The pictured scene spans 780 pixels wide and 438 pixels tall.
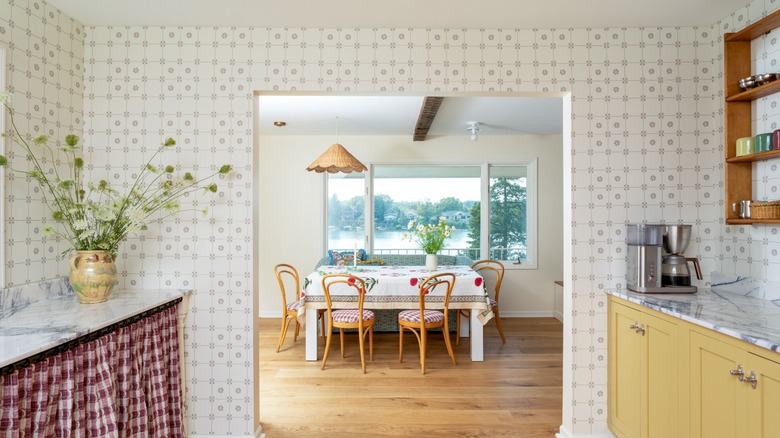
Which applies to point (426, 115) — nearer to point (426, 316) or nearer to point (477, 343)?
point (426, 316)

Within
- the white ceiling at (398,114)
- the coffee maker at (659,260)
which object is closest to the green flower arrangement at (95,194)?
the white ceiling at (398,114)

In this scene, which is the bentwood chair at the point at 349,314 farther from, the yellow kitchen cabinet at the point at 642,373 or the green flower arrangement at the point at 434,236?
the yellow kitchen cabinet at the point at 642,373

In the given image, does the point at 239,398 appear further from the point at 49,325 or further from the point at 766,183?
the point at 766,183

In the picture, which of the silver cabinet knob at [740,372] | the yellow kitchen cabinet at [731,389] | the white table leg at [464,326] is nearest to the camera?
the yellow kitchen cabinet at [731,389]

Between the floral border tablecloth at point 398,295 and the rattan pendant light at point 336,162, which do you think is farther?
the rattan pendant light at point 336,162

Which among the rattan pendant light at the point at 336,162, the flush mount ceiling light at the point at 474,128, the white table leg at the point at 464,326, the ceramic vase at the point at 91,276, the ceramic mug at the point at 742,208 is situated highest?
the flush mount ceiling light at the point at 474,128

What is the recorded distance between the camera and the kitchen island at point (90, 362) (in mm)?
1394

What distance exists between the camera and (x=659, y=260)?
7.23 feet

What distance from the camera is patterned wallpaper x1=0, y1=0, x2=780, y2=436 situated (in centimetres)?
238

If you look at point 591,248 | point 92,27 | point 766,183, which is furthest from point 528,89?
point 92,27

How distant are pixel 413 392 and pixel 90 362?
7.11 feet

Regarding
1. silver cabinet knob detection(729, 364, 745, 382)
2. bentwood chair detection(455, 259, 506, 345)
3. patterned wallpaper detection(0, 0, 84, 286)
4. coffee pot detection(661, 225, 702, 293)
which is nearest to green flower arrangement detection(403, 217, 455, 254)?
bentwood chair detection(455, 259, 506, 345)

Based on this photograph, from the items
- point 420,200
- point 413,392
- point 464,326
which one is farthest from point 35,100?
point 420,200

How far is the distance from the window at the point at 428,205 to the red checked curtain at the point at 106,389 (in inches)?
133
